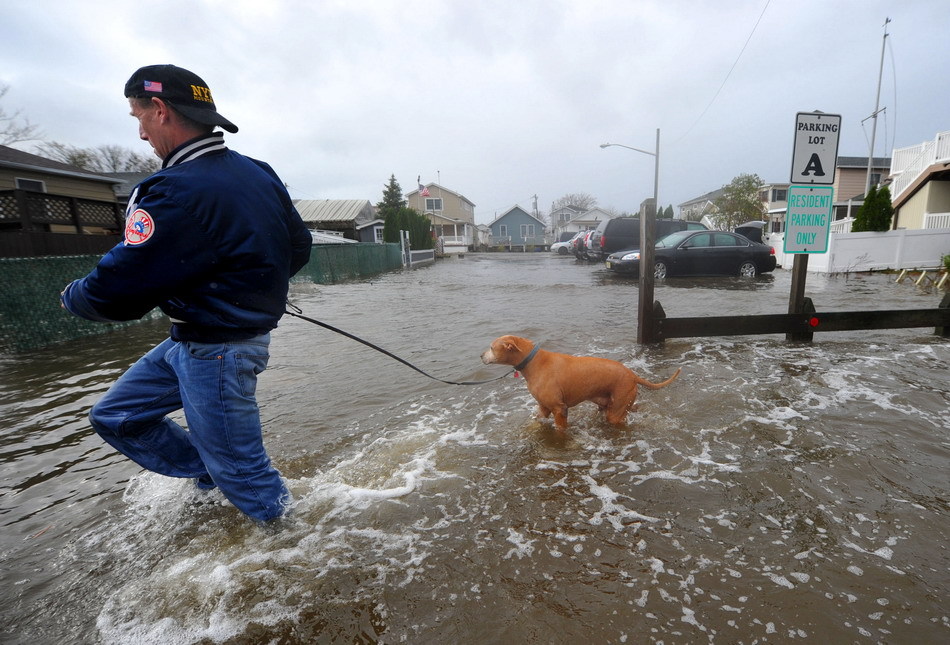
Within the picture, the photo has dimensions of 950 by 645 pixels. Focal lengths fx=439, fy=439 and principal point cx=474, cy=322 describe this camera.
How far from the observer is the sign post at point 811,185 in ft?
18.3

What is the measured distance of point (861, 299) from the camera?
402 inches

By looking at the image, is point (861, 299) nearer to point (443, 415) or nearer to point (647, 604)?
point (443, 415)

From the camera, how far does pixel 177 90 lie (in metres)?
2.02

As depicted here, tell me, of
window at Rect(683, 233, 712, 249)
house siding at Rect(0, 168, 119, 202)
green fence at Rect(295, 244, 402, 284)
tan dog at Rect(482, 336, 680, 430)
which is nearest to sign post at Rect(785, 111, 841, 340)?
tan dog at Rect(482, 336, 680, 430)

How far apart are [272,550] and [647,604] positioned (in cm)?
188

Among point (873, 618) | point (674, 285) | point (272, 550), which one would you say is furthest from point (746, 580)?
point (674, 285)

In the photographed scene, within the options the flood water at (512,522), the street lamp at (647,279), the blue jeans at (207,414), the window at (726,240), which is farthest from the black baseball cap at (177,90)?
the window at (726,240)

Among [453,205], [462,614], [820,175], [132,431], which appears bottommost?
[462,614]

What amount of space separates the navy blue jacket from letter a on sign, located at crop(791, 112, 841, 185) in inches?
250

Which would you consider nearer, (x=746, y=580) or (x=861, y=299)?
(x=746, y=580)

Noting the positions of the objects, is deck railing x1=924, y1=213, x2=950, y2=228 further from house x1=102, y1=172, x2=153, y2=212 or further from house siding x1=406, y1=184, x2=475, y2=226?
house siding x1=406, y1=184, x2=475, y2=226

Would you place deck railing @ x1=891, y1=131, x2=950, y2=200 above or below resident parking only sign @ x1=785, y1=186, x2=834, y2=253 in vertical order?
above

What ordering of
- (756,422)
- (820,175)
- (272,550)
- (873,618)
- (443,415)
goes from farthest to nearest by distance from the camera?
(820,175)
(443,415)
(756,422)
(272,550)
(873,618)

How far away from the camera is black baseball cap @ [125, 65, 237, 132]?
1979 millimetres
